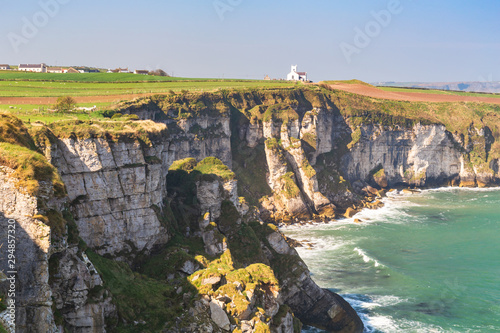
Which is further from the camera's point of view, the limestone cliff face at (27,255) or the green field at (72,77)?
the green field at (72,77)

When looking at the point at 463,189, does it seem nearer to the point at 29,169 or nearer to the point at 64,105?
the point at 64,105

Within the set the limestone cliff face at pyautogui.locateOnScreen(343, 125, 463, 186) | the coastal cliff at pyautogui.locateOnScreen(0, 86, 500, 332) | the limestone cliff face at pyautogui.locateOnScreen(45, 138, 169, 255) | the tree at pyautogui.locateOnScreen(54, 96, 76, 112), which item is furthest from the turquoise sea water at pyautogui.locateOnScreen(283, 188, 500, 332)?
the tree at pyautogui.locateOnScreen(54, 96, 76, 112)

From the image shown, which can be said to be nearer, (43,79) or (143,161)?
(143,161)

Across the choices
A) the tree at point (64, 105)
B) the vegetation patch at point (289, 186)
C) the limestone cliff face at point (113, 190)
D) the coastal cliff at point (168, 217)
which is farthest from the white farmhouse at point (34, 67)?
the limestone cliff face at point (113, 190)

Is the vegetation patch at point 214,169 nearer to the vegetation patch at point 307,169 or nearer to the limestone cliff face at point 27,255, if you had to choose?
the limestone cliff face at point 27,255

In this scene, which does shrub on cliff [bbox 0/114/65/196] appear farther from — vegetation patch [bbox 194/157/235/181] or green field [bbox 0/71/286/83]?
green field [bbox 0/71/286/83]

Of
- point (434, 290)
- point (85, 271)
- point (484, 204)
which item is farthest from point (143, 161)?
point (484, 204)

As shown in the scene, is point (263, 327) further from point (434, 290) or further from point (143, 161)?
point (434, 290)
